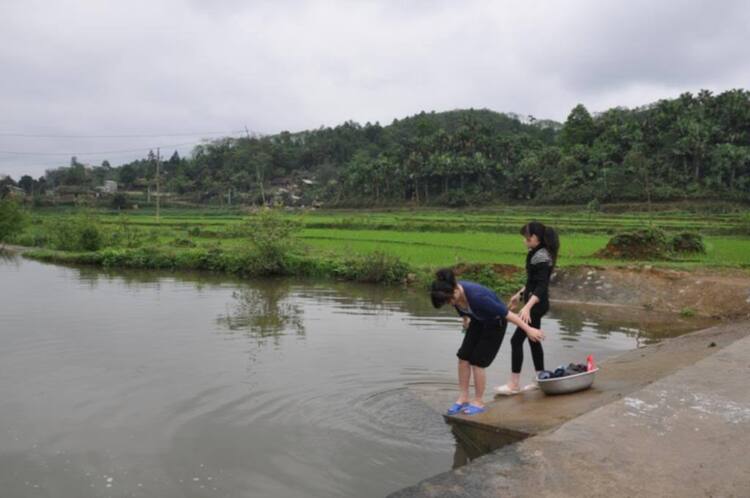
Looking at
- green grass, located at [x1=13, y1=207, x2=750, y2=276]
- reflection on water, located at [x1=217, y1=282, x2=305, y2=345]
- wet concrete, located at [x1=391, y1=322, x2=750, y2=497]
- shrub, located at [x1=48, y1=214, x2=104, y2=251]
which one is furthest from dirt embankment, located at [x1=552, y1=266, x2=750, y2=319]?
shrub, located at [x1=48, y1=214, x2=104, y2=251]

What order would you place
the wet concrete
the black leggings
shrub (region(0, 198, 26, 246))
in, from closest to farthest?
the wet concrete < the black leggings < shrub (region(0, 198, 26, 246))

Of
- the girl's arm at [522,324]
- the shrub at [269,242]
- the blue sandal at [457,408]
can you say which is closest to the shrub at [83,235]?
the shrub at [269,242]

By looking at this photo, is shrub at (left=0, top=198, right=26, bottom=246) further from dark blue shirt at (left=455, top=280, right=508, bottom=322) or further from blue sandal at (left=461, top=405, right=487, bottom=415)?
dark blue shirt at (left=455, top=280, right=508, bottom=322)

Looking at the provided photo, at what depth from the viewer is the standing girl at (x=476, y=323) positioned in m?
5.56

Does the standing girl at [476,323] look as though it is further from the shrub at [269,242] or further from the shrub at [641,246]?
the shrub at [641,246]

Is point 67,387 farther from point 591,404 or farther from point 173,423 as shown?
point 591,404

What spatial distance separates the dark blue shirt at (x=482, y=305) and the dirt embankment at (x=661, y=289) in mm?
8883

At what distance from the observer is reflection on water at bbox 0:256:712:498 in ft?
16.9

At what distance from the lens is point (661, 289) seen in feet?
46.9

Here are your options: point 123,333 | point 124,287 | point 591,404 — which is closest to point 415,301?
point 123,333

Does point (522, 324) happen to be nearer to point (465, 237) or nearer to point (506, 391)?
point (506, 391)

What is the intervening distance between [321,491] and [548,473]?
171 centimetres

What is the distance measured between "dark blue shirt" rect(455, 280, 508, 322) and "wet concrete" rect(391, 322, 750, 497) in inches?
36.8

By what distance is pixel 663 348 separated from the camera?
29.5ft
